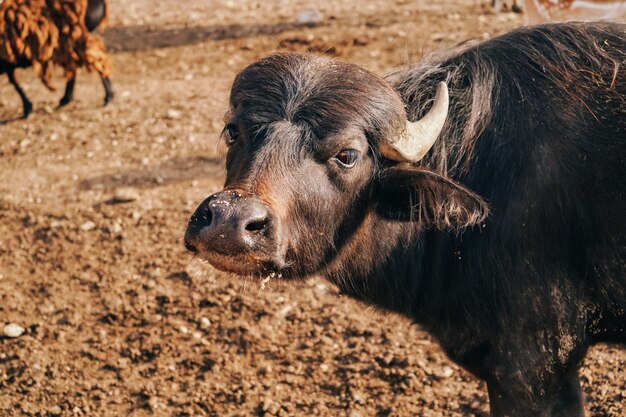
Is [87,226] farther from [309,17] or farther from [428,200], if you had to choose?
[309,17]

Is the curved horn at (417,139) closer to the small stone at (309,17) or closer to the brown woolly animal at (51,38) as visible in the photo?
the brown woolly animal at (51,38)

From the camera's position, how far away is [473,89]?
4.58m

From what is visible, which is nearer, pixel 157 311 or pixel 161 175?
pixel 157 311

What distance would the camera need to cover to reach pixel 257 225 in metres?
3.95

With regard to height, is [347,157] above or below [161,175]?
above

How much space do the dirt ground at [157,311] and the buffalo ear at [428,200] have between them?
848mm

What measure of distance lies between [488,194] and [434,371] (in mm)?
2039

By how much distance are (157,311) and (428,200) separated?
3348 millimetres

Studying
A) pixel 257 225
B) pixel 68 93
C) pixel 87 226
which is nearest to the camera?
pixel 257 225

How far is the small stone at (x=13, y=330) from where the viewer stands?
6.42m

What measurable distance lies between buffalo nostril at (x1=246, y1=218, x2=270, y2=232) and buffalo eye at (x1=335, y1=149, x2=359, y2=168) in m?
0.61

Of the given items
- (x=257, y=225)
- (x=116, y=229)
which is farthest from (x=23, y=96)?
(x=257, y=225)

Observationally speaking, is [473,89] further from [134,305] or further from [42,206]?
[42,206]

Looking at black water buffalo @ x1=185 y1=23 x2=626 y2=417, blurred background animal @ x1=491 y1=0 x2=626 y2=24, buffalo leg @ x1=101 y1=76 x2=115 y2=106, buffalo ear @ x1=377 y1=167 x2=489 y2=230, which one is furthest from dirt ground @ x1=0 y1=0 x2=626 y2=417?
blurred background animal @ x1=491 y1=0 x2=626 y2=24
